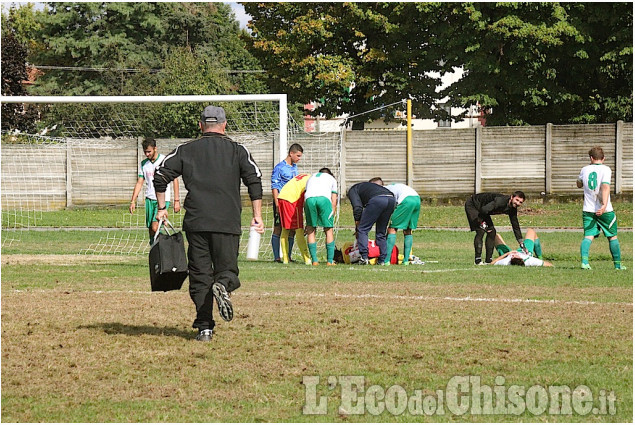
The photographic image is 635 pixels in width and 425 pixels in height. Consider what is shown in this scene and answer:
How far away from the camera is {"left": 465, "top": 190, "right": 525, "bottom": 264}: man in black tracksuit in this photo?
1681cm

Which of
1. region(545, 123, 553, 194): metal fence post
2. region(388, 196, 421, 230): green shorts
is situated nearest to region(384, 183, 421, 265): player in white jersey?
region(388, 196, 421, 230): green shorts

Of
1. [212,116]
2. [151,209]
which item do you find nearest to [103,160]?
[151,209]

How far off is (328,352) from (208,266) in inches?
57.0

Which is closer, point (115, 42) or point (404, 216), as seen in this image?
point (404, 216)

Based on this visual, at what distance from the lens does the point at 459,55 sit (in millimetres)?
40156

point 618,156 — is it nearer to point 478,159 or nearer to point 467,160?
point 478,159

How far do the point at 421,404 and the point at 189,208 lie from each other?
323cm

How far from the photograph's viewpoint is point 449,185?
34.3m

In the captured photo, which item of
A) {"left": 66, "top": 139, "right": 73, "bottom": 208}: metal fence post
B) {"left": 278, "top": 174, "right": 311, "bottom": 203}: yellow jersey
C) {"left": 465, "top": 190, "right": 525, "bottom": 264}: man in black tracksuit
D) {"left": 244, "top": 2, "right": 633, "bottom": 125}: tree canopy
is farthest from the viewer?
{"left": 244, "top": 2, "right": 633, "bottom": 125}: tree canopy

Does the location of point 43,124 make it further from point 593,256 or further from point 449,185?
point 593,256

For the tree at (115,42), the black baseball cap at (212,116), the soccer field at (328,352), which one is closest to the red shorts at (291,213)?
the soccer field at (328,352)

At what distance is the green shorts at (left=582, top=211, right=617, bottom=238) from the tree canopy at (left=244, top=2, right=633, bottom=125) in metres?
22.8

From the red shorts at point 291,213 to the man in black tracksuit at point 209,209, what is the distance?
8026mm

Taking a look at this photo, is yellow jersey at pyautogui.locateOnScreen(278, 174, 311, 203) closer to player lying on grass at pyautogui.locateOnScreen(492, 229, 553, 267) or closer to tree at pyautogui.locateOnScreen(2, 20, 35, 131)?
player lying on grass at pyautogui.locateOnScreen(492, 229, 553, 267)
